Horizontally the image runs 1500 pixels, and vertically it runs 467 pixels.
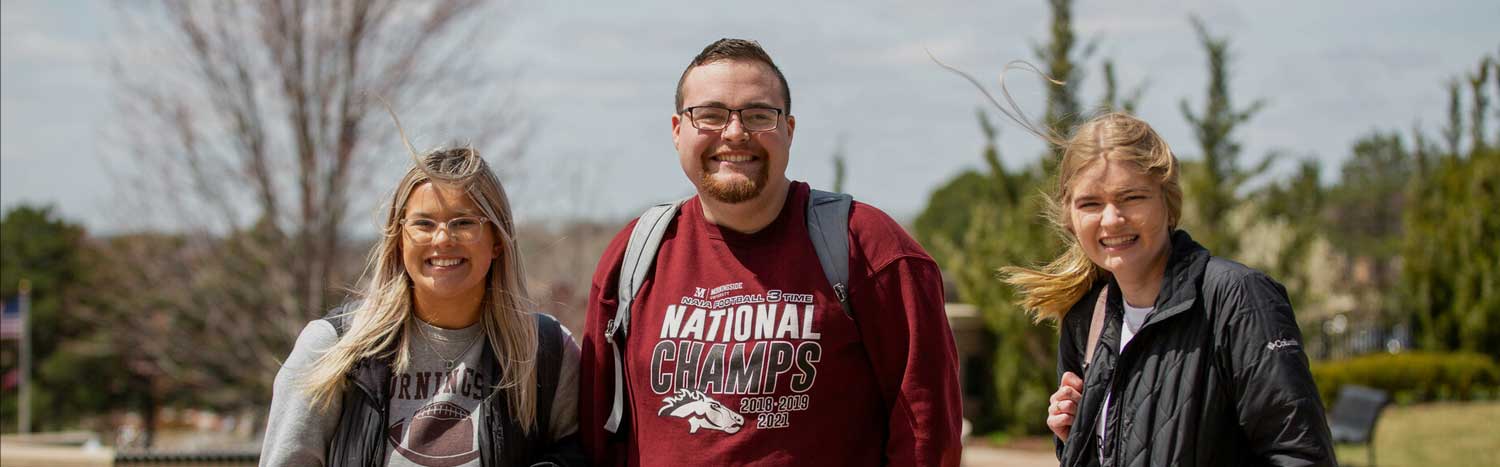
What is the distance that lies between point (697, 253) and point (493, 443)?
2.42 ft

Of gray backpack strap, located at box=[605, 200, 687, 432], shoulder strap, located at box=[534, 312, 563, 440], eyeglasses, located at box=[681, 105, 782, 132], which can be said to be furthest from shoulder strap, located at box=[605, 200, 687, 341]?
eyeglasses, located at box=[681, 105, 782, 132]

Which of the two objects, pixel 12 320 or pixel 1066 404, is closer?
pixel 1066 404

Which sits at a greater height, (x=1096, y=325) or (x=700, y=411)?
(x=1096, y=325)

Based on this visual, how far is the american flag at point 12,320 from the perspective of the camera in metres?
13.5

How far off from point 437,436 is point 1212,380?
1931 millimetres

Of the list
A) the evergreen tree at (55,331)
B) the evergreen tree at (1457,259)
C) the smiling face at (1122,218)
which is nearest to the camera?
the smiling face at (1122,218)

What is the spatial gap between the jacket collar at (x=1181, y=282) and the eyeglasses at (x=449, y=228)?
1.75 m

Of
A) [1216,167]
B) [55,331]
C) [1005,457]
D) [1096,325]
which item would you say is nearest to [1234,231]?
[1216,167]

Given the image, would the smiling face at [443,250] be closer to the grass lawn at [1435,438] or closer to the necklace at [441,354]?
the necklace at [441,354]

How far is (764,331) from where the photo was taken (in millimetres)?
3219

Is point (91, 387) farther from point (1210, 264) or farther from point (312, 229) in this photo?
point (1210, 264)

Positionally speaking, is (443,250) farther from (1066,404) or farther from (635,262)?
(1066,404)

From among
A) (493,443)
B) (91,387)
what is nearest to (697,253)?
(493,443)

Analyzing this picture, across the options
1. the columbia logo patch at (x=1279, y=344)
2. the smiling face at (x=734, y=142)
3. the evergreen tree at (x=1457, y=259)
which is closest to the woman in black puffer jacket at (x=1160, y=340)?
the columbia logo patch at (x=1279, y=344)
